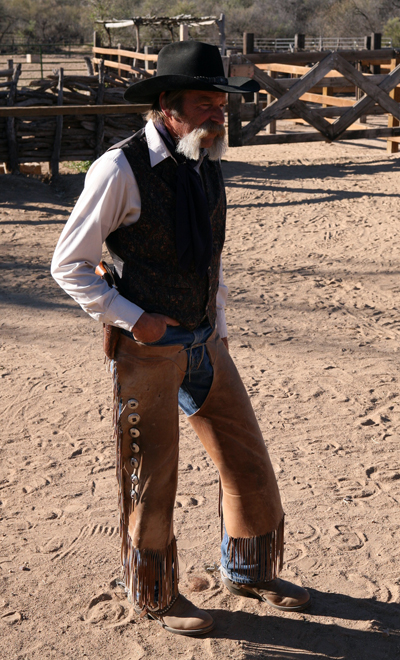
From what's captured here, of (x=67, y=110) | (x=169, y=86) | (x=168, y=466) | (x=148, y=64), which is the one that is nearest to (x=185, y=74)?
(x=169, y=86)

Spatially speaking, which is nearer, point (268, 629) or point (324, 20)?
point (268, 629)

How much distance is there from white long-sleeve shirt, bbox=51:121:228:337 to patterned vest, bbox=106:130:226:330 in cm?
3

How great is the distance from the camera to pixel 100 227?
2039 mm

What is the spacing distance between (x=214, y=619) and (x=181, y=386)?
0.91 metres

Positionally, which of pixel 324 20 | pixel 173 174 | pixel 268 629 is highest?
pixel 324 20

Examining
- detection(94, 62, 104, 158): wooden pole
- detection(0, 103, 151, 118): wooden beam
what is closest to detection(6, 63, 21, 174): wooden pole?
detection(94, 62, 104, 158): wooden pole

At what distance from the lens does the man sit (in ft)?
6.83

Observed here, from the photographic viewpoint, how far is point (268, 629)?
2508mm

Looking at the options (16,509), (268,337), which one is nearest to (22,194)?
(268,337)

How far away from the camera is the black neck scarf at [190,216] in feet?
6.93

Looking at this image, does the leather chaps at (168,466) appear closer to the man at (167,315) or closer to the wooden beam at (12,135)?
the man at (167,315)

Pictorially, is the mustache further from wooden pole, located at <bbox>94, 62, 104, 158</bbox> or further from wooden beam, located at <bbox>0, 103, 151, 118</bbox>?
wooden pole, located at <bbox>94, 62, 104, 158</bbox>

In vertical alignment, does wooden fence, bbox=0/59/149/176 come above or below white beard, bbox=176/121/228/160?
above

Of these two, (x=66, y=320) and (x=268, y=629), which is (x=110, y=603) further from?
(x=66, y=320)
